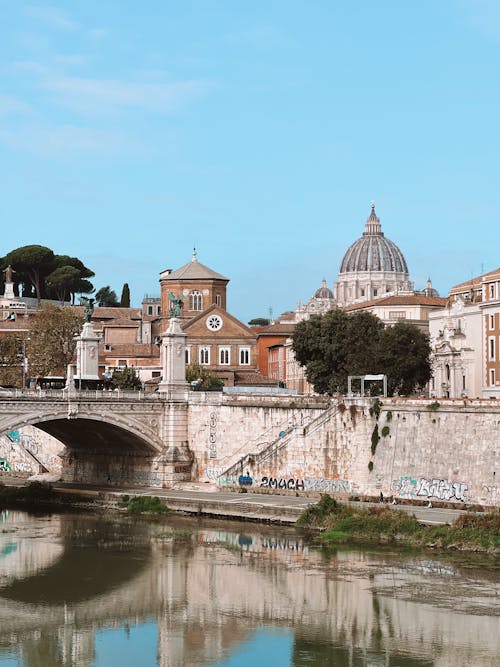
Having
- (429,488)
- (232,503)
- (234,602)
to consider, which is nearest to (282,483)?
(232,503)

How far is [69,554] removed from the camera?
42.8m

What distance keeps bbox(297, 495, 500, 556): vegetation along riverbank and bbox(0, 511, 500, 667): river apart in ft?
2.60

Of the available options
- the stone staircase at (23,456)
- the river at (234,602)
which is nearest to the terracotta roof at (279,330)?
the stone staircase at (23,456)

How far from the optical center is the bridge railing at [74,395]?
51.5m

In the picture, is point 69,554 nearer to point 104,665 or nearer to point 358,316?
point 104,665

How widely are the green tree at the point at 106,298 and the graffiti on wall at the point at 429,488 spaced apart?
8925 cm

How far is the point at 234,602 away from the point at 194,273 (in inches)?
1943

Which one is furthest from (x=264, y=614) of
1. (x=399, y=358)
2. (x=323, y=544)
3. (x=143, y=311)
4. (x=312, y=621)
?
(x=143, y=311)

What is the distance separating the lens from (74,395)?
52.7 metres

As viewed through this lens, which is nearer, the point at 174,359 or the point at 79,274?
the point at 174,359

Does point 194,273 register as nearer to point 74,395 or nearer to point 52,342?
point 52,342

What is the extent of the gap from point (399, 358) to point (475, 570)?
24.5 m

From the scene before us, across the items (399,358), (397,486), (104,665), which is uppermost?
(399,358)

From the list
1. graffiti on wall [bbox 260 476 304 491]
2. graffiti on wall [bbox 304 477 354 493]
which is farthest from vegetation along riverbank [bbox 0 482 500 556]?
graffiti on wall [bbox 260 476 304 491]
